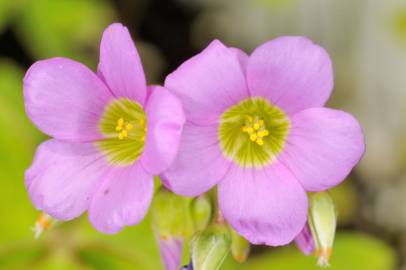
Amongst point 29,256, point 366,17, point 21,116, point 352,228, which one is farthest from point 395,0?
point 29,256

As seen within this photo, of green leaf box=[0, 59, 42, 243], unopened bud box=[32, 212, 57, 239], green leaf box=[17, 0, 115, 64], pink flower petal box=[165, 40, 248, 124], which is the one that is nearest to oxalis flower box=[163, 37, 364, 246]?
pink flower petal box=[165, 40, 248, 124]

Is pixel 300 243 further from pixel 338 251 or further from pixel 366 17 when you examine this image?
pixel 366 17

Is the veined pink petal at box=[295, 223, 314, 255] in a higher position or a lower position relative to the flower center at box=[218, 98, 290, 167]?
lower

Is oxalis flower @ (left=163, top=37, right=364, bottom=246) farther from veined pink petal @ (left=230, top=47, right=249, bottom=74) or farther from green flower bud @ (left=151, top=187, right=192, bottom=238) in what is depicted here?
green flower bud @ (left=151, top=187, right=192, bottom=238)

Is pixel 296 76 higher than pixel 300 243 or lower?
higher

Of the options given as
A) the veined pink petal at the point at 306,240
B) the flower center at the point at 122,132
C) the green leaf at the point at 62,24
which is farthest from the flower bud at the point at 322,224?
the green leaf at the point at 62,24

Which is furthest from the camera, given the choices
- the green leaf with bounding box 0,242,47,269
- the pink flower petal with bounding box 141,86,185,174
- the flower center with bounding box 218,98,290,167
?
the green leaf with bounding box 0,242,47,269
